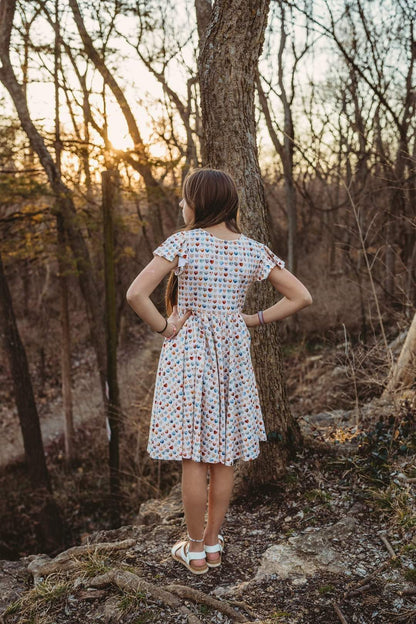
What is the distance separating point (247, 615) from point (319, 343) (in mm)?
9188

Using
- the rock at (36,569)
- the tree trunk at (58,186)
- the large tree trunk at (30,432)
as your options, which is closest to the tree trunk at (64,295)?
the tree trunk at (58,186)

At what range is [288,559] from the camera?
2936 mm

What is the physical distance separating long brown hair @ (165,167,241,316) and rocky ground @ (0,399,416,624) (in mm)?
1803

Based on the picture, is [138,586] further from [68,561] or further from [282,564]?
[282,564]

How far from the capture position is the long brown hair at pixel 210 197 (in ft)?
8.16

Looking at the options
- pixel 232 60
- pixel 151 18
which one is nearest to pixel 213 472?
pixel 232 60

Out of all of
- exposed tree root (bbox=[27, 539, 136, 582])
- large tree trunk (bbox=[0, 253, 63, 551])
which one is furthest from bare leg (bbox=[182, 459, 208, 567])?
large tree trunk (bbox=[0, 253, 63, 551])

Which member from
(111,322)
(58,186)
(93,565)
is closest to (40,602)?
(93,565)

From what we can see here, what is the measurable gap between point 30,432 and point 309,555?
269 inches

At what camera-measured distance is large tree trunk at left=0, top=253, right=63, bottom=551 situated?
27.7 feet

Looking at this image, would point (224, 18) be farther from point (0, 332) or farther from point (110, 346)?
point (0, 332)

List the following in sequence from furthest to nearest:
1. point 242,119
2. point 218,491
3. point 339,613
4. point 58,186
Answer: point 58,186, point 242,119, point 218,491, point 339,613

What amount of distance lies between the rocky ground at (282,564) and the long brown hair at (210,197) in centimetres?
180

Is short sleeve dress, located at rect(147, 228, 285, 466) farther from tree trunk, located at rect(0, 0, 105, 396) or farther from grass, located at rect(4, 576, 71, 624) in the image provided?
tree trunk, located at rect(0, 0, 105, 396)
